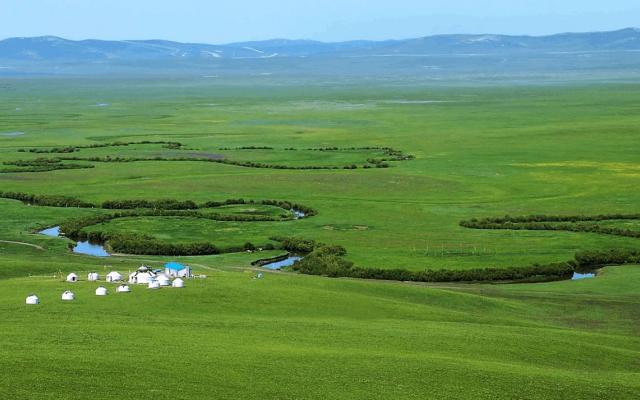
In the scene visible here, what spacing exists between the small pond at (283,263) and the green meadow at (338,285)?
1.75 m

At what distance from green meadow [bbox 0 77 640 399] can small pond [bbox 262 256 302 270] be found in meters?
1.75

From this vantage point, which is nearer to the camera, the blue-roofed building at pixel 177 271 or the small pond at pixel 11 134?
the blue-roofed building at pixel 177 271

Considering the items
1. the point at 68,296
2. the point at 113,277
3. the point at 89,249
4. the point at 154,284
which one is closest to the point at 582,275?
the point at 154,284

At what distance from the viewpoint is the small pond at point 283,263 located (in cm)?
7116

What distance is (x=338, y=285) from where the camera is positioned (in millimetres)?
59594

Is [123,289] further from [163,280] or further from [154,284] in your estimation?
[163,280]

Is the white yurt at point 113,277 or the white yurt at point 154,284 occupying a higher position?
the white yurt at point 154,284

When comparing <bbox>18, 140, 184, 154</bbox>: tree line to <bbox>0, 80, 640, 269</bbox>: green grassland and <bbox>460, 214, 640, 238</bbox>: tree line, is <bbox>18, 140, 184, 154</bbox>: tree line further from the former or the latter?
<bbox>460, 214, 640, 238</bbox>: tree line

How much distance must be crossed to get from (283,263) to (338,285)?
13469 mm

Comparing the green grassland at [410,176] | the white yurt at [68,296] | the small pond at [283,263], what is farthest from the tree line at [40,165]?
the white yurt at [68,296]

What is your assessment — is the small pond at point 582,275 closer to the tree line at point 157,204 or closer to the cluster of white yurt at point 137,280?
the cluster of white yurt at point 137,280

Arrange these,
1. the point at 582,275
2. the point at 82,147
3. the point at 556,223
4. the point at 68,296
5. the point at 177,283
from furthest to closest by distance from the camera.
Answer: the point at 82,147, the point at 556,223, the point at 582,275, the point at 177,283, the point at 68,296

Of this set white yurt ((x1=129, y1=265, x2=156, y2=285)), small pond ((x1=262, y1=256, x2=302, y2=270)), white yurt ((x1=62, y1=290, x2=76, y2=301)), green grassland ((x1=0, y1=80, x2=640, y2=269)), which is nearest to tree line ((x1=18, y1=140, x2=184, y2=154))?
green grassland ((x1=0, y1=80, x2=640, y2=269))

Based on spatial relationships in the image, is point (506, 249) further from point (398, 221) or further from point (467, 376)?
point (467, 376)
